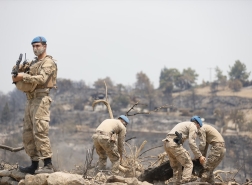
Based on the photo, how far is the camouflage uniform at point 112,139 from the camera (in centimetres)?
1080

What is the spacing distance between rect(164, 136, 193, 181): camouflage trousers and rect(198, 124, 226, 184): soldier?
1.74 ft

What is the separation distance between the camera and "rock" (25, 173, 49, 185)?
8.92 m

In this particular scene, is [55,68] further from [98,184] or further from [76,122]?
[76,122]

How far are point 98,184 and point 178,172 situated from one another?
2259mm

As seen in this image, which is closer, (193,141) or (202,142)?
(193,141)

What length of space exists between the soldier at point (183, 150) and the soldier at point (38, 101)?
7.70 ft

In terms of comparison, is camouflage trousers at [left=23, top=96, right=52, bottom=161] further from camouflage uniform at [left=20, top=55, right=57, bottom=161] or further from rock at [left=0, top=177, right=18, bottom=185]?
rock at [left=0, top=177, right=18, bottom=185]

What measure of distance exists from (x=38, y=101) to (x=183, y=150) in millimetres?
2765

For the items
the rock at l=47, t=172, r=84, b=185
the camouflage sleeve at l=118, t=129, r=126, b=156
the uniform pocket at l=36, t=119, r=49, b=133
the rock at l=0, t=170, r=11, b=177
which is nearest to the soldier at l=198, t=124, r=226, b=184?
the camouflage sleeve at l=118, t=129, r=126, b=156

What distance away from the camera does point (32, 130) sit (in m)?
9.34

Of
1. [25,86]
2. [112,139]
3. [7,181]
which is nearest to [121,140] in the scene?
[112,139]

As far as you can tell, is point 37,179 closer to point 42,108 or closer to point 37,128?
point 37,128

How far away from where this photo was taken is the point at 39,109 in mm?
9156

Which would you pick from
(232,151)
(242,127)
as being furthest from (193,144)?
(242,127)
